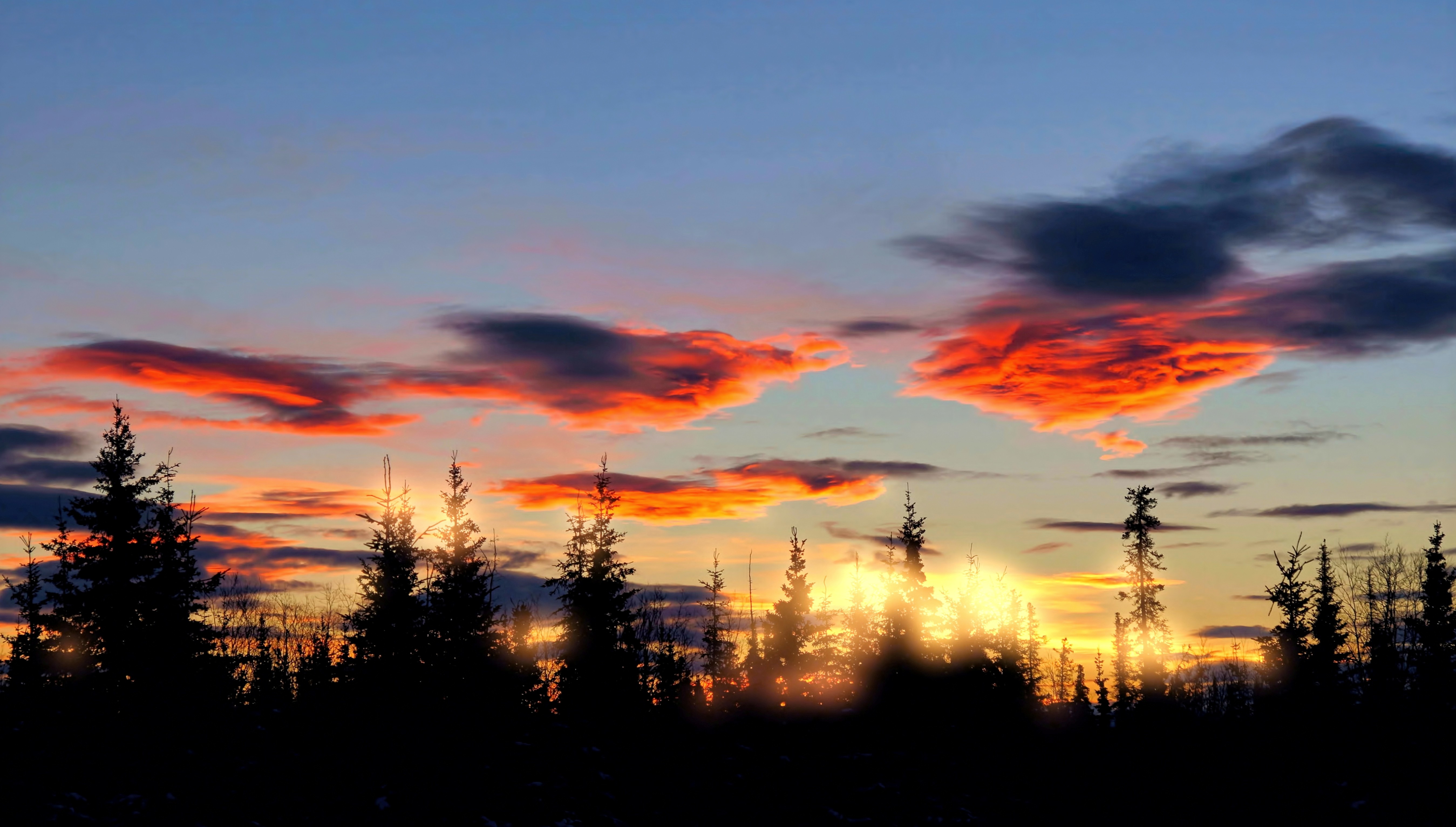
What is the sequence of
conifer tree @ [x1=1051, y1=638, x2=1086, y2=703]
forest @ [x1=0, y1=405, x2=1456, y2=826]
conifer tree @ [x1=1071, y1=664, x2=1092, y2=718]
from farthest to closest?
conifer tree @ [x1=1051, y1=638, x2=1086, y2=703] → conifer tree @ [x1=1071, y1=664, x2=1092, y2=718] → forest @ [x1=0, y1=405, x2=1456, y2=826]

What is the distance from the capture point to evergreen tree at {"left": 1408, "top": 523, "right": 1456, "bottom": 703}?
7006cm

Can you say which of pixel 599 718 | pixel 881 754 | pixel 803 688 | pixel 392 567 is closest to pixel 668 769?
pixel 599 718

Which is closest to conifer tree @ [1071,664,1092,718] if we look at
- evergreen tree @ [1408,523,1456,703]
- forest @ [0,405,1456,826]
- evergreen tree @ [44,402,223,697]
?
forest @ [0,405,1456,826]

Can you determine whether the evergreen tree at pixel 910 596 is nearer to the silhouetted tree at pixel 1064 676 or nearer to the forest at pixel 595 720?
the forest at pixel 595 720

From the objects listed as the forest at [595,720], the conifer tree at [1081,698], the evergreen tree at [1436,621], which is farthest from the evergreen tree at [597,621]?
the evergreen tree at [1436,621]

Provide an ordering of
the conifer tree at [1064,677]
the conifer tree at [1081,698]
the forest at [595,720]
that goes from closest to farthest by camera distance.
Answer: the forest at [595,720] → the conifer tree at [1081,698] → the conifer tree at [1064,677]

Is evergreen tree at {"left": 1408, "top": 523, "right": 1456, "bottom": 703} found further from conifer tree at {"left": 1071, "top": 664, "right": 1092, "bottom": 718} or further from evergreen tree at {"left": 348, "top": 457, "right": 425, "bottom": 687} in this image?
evergreen tree at {"left": 348, "top": 457, "right": 425, "bottom": 687}

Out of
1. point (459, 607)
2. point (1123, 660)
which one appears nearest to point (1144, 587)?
point (1123, 660)

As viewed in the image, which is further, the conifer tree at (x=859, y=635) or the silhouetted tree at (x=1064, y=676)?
the silhouetted tree at (x=1064, y=676)

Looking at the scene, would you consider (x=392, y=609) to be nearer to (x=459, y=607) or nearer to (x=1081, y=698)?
(x=459, y=607)

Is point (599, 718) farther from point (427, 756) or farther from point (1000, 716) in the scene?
point (1000, 716)

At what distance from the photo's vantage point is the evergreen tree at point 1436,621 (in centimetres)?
7006

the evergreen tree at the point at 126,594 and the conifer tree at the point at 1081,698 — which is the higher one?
the evergreen tree at the point at 126,594

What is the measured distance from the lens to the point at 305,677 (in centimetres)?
5009
